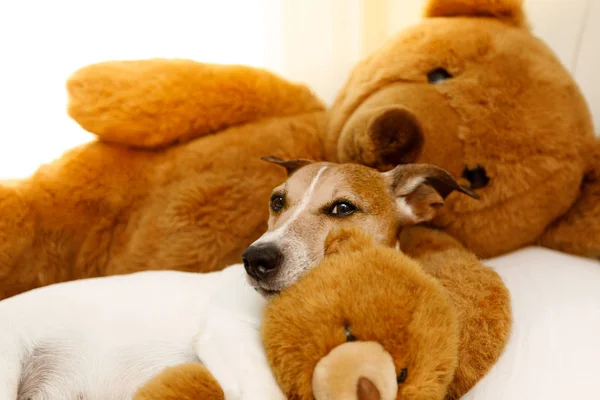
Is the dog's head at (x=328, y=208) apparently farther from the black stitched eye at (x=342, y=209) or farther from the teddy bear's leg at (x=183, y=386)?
the teddy bear's leg at (x=183, y=386)

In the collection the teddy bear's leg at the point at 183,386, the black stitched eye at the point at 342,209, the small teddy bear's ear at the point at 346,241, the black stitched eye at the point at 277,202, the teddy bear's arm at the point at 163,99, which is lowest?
the teddy bear's leg at the point at 183,386

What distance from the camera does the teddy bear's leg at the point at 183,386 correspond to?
2.94 feet

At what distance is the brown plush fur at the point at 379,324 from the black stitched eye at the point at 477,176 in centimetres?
51

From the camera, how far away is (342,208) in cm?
127

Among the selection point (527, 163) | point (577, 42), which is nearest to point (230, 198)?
point (527, 163)

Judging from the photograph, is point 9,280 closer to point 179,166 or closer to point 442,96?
point 179,166

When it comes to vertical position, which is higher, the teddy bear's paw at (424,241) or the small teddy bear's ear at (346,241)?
the small teddy bear's ear at (346,241)

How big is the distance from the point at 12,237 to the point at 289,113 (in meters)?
0.99

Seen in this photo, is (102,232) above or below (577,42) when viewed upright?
below

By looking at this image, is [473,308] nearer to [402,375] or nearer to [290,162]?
[402,375]

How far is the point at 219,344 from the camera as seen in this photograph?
106cm

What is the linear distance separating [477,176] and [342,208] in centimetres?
46

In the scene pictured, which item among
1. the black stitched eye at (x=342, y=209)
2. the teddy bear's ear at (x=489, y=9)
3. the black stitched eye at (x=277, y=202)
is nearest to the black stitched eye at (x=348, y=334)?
the black stitched eye at (x=342, y=209)

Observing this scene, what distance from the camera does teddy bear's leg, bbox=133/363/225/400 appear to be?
0.90m
